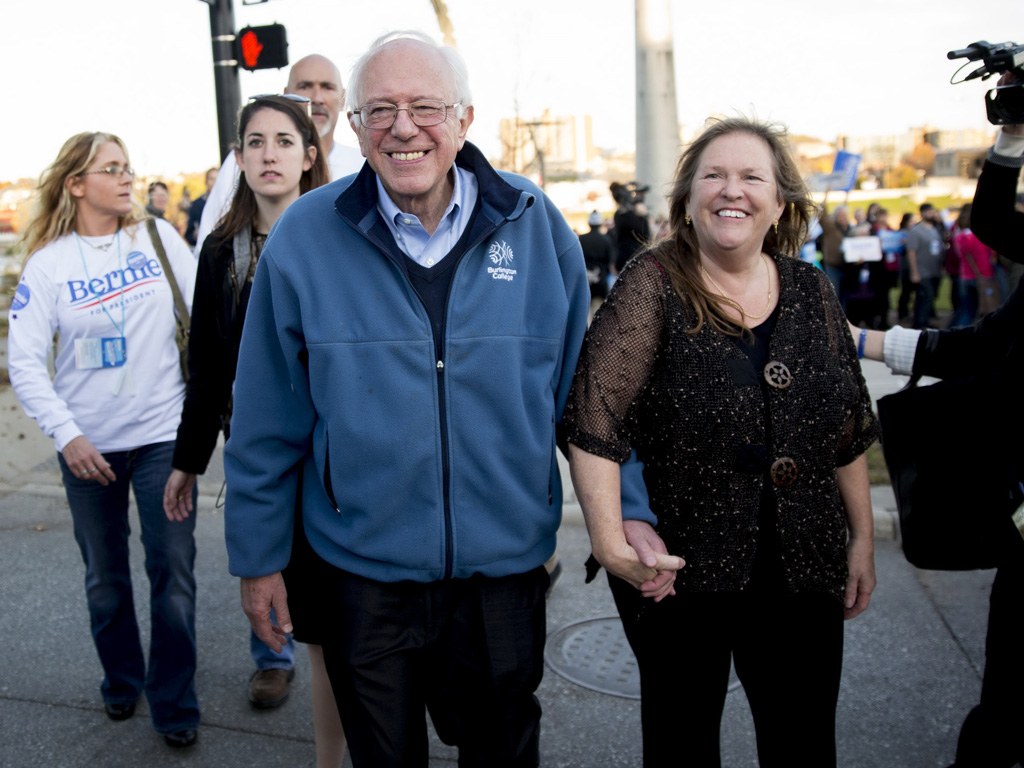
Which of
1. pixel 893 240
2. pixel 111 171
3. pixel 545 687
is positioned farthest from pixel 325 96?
pixel 893 240

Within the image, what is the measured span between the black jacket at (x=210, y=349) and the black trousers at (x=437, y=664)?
96cm

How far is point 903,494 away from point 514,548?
1.20 m

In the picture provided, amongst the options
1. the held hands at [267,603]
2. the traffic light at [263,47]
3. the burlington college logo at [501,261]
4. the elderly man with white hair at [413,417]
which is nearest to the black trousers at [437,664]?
the elderly man with white hair at [413,417]

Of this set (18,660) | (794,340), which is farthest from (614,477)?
(18,660)

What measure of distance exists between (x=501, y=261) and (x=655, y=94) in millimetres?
12644

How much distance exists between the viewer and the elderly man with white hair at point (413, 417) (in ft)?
7.08

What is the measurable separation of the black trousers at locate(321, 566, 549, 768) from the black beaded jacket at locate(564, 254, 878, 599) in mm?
439

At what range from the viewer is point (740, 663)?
2400mm

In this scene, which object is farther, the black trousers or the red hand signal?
the red hand signal

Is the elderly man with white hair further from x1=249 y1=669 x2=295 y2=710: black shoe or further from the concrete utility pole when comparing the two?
the concrete utility pole

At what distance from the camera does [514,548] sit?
2.26m

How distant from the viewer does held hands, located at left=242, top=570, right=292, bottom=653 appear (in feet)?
7.79

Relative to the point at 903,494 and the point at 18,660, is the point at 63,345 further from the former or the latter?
the point at 903,494

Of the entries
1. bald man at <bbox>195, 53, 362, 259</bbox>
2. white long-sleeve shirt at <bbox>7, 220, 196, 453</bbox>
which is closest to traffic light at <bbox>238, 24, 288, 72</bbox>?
bald man at <bbox>195, 53, 362, 259</bbox>
